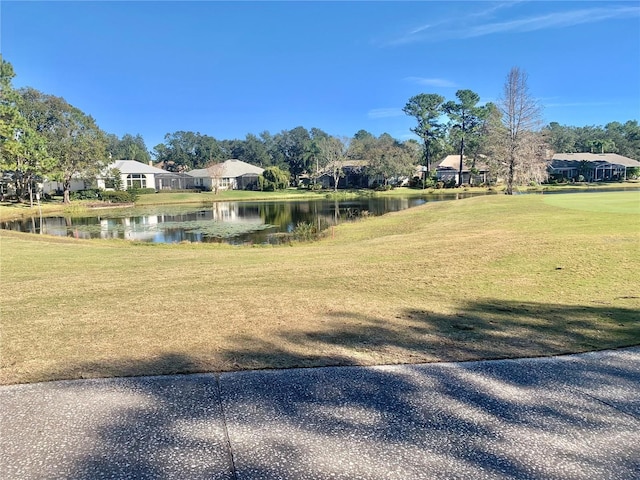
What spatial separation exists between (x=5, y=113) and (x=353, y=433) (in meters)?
42.5

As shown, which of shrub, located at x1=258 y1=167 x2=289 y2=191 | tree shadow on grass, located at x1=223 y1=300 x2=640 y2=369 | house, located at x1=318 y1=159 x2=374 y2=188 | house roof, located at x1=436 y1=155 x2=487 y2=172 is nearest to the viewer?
tree shadow on grass, located at x1=223 y1=300 x2=640 y2=369

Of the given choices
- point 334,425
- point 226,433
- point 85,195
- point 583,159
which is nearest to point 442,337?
point 334,425

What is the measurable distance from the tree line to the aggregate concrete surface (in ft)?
126

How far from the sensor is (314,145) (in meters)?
85.2

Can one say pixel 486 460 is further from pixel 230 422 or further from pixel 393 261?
pixel 393 261

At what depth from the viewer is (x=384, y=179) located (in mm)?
73375

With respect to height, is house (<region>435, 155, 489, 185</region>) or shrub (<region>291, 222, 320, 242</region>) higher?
house (<region>435, 155, 489, 185</region>)

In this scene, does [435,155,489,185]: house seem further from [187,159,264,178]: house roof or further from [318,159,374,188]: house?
[187,159,264,178]: house roof

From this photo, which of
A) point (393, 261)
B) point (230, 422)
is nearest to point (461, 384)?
point (230, 422)

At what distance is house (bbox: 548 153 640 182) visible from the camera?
7700 cm

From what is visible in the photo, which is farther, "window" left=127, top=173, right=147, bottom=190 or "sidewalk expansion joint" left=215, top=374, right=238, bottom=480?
"window" left=127, top=173, right=147, bottom=190

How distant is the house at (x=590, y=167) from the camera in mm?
77000

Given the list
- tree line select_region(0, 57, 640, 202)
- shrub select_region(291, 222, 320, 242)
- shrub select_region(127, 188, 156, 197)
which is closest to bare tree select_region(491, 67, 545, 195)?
tree line select_region(0, 57, 640, 202)

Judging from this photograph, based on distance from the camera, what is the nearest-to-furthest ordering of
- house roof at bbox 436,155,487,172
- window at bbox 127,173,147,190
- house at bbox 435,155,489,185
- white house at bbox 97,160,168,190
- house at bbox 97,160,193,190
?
1. house at bbox 97,160,193,190
2. white house at bbox 97,160,168,190
3. window at bbox 127,173,147,190
4. house at bbox 435,155,489,185
5. house roof at bbox 436,155,487,172
